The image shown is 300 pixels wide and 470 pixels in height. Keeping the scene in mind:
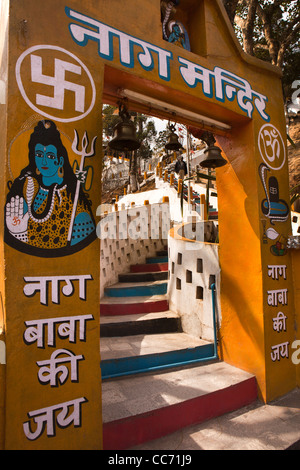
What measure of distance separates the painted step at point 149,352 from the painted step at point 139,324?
0.14m

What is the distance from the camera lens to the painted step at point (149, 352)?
379 centimetres

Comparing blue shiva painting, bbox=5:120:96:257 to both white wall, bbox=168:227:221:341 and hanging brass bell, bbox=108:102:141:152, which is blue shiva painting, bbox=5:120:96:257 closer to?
hanging brass bell, bbox=108:102:141:152

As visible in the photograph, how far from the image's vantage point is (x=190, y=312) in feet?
16.9

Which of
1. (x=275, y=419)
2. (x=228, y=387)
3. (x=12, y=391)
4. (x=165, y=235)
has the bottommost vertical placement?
(x=275, y=419)

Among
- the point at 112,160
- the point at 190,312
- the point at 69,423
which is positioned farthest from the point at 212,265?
the point at 112,160

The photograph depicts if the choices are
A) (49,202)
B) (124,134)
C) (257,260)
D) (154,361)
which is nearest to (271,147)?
(257,260)

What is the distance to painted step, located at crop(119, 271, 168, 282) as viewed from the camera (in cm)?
724

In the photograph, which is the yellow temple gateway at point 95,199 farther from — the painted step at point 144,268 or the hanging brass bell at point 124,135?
the painted step at point 144,268

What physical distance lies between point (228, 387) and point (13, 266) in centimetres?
286

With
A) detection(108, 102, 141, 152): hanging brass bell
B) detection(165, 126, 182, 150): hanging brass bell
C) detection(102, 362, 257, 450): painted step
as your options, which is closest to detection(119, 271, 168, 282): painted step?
detection(102, 362, 257, 450): painted step

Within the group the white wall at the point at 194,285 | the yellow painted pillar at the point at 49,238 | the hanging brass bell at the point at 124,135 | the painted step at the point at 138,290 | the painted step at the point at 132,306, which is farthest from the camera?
the painted step at the point at 138,290

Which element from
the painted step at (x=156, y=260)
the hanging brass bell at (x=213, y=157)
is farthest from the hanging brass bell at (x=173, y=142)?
the painted step at (x=156, y=260)

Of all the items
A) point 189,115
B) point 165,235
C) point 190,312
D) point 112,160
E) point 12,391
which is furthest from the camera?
point 112,160
